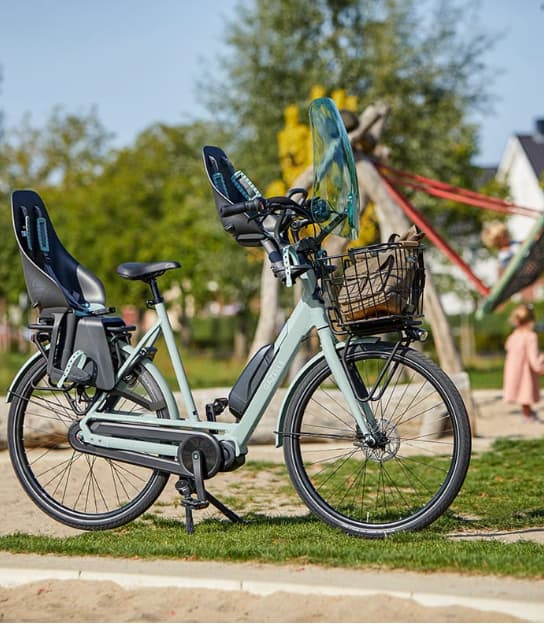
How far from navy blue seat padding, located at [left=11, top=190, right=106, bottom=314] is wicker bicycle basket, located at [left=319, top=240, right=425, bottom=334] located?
4.12ft

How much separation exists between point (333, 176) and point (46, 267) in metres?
1.47

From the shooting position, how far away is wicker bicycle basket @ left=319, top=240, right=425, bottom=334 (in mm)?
4668

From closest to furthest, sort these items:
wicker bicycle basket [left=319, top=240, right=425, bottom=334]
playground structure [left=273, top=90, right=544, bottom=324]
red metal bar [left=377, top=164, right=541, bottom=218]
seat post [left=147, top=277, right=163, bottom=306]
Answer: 1. wicker bicycle basket [left=319, top=240, right=425, bottom=334]
2. seat post [left=147, top=277, right=163, bottom=306]
3. playground structure [left=273, top=90, right=544, bottom=324]
4. red metal bar [left=377, top=164, right=541, bottom=218]

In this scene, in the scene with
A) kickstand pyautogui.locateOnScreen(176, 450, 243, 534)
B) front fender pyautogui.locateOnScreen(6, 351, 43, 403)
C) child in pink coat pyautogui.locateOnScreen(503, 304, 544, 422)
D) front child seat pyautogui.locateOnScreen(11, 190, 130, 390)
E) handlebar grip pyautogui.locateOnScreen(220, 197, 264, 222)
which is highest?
handlebar grip pyautogui.locateOnScreen(220, 197, 264, 222)

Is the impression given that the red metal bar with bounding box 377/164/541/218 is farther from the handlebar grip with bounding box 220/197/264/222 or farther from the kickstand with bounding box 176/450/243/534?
the kickstand with bounding box 176/450/243/534

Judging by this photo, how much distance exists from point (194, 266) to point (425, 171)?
510 inches

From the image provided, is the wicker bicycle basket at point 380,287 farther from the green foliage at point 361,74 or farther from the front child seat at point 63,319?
the green foliage at point 361,74

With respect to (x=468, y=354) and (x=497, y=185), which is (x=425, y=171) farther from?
(x=468, y=354)

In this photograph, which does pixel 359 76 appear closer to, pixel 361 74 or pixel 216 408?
pixel 361 74

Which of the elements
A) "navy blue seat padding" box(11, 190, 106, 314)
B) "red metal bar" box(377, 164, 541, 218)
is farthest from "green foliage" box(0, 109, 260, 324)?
"navy blue seat padding" box(11, 190, 106, 314)

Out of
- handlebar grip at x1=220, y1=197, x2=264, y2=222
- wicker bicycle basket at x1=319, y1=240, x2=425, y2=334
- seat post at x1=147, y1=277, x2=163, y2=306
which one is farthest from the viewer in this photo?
seat post at x1=147, y1=277, x2=163, y2=306

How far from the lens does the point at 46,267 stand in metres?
5.30

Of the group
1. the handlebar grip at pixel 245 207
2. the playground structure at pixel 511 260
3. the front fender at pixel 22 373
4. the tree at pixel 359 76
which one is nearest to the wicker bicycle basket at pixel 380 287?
the handlebar grip at pixel 245 207

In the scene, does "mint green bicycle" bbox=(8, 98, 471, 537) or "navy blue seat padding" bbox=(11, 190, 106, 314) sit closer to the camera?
"mint green bicycle" bbox=(8, 98, 471, 537)
